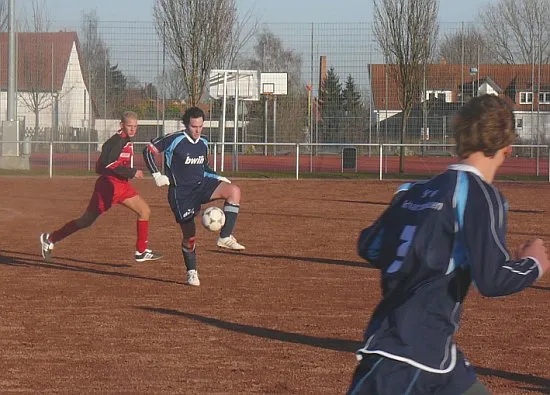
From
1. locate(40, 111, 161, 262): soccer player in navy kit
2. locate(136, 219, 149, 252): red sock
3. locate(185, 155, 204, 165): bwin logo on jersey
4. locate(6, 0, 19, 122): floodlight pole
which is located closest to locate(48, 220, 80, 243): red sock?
locate(40, 111, 161, 262): soccer player in navy kit

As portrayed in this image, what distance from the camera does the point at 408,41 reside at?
111 ft

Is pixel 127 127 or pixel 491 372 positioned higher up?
pixel 127 127

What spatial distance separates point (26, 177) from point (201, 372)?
2346 centimetres

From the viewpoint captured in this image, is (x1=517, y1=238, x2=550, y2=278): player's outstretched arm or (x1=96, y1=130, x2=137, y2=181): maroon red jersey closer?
(x1=517, y1=238, x2=550, y2=278): player's outstretched arm

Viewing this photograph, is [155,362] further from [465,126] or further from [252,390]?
[465,126]

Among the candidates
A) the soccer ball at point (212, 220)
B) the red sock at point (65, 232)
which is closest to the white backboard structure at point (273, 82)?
the red sock at point (65, 232)

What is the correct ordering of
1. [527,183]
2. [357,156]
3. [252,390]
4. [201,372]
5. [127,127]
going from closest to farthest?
A: [252,390]
[201,372]
[127,127]
[527,183]
[357,156]

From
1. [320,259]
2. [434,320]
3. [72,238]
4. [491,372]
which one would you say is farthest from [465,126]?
[72,238]

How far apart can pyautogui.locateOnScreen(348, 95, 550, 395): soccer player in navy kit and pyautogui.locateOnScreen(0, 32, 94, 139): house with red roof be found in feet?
111

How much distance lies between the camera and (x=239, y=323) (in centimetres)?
853

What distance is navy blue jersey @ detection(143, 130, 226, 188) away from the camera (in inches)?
408

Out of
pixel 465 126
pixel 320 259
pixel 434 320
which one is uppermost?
pixel 465 126

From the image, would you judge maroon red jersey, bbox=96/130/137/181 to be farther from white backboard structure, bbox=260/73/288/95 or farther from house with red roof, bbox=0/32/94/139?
white backboard structure, bbox=260/73/288/95

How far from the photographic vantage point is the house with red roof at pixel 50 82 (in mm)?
36938
